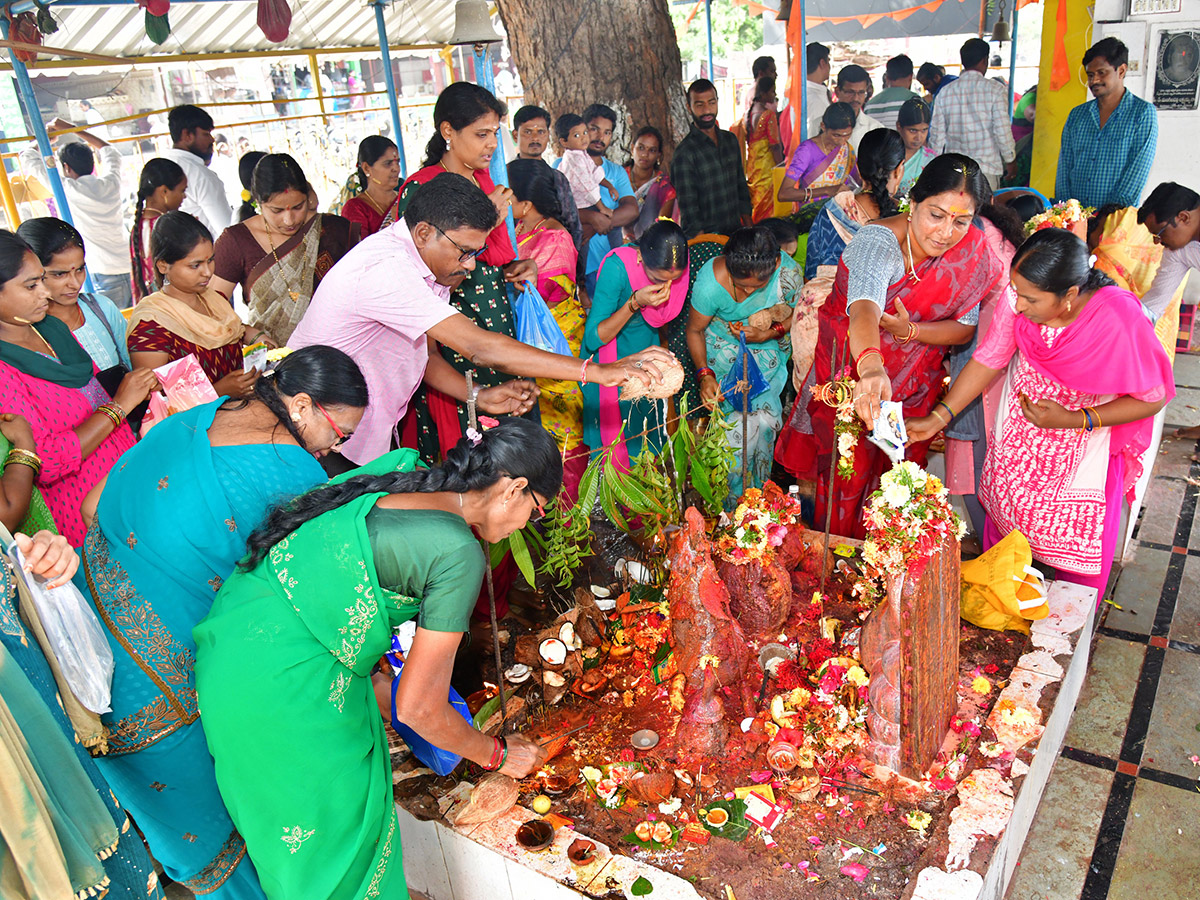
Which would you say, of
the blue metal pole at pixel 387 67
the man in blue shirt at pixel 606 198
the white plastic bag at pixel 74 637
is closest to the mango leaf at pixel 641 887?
the white plastic bag at pixel 74 637

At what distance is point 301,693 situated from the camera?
73.5 inches

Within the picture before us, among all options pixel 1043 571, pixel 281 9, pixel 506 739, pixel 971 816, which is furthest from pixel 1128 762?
pixel 281 9

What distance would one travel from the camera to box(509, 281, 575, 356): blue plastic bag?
11.5 ft

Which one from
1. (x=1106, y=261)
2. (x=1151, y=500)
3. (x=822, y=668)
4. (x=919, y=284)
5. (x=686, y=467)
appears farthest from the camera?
(x=1151, y=500)

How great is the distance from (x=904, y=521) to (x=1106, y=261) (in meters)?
2.58

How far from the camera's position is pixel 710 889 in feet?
6.92

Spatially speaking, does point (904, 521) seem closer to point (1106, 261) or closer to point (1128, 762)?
point (1128, 762)

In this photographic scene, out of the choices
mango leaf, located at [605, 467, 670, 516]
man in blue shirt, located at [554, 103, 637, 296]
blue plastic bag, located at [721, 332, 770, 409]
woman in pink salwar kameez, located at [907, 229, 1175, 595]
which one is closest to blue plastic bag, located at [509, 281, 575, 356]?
mango leaf, located at [605, 467, 670, 516]

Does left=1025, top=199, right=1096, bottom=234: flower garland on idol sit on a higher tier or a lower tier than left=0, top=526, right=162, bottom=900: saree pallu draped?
higher

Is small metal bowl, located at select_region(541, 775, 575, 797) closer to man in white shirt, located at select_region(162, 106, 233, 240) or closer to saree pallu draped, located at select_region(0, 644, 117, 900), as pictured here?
saree pallu draped, located at select_region(0, 644, 117, 900)

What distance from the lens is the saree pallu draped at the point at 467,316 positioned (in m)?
3.20

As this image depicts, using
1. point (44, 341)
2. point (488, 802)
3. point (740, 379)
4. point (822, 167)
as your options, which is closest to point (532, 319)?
point (740, 379)

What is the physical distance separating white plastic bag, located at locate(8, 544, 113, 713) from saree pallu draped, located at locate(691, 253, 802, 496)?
2651mm

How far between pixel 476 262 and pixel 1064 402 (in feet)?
7.12
